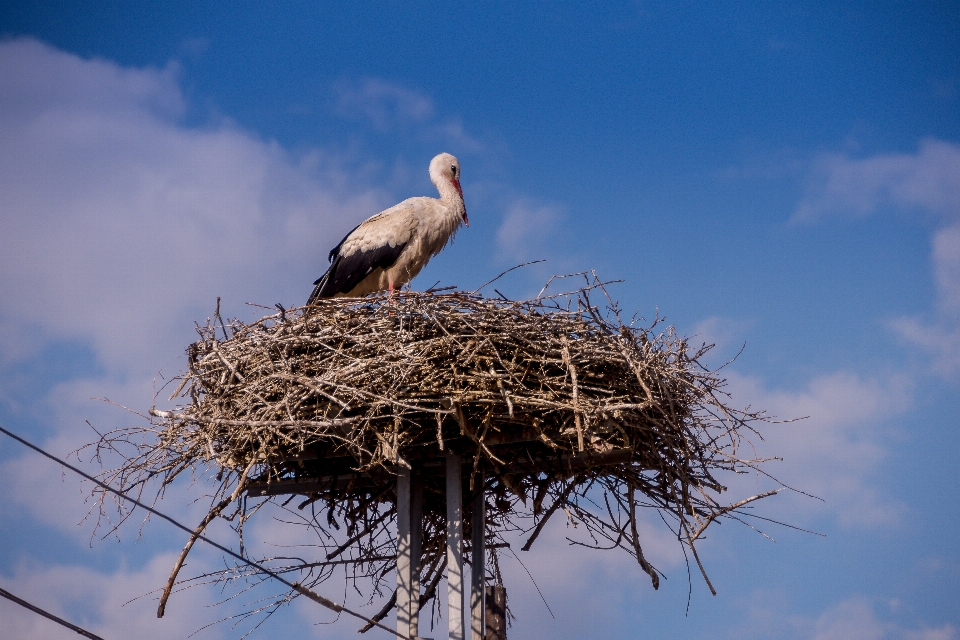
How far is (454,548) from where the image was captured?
6230 millimetres

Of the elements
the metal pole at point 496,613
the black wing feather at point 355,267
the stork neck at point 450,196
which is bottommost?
the metal pole at point 496,613

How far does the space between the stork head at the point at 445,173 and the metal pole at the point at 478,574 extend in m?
3.29

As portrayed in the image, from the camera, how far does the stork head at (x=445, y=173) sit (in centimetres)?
940

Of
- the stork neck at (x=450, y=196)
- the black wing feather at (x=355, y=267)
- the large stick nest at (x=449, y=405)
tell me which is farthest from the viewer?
the stork neck at (x=450, y=196)

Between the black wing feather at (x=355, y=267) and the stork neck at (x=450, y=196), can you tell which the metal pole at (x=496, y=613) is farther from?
the stork neck at (x=450, y=196)

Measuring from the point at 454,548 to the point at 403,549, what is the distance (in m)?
0.33

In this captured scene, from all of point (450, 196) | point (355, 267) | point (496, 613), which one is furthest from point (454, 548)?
point (450, 196)

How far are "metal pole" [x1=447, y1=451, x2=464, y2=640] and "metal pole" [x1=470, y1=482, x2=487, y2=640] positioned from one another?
0.37m

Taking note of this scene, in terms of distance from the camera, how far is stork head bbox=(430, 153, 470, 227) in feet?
30.8

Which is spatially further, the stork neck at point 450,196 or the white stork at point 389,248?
the stork neck at point 450,196

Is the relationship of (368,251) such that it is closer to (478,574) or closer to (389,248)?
(389,248)

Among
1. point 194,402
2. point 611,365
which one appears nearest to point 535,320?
point 611,365

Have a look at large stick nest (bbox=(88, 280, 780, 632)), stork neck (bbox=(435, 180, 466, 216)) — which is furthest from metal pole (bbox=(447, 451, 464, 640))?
stork neck (bbox=(435, 180, 466, 216))

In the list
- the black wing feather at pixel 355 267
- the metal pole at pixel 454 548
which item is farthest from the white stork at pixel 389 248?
the metal pole at pixel 454 548
